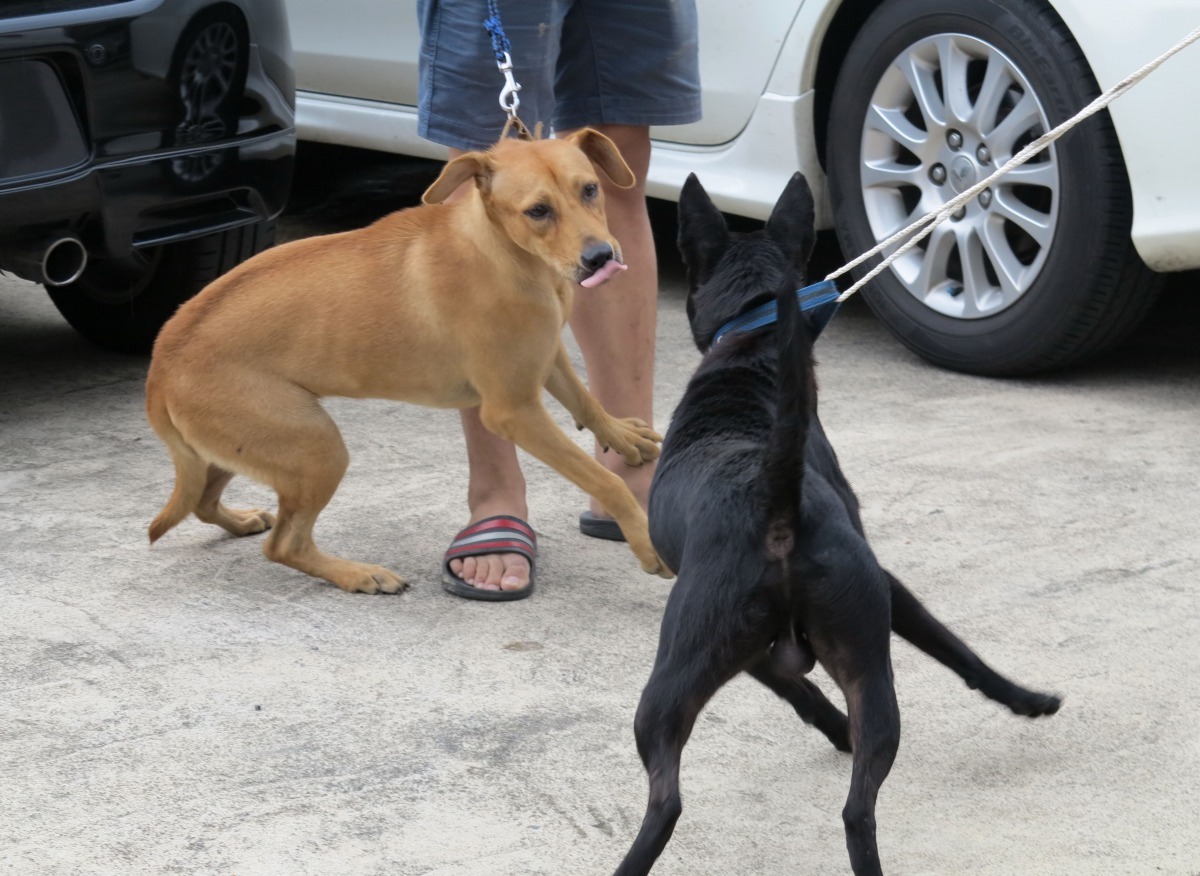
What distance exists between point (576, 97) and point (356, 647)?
1487 millimetres

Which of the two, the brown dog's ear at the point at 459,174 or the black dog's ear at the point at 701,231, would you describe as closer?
the black dog's ear at the point at 701,231

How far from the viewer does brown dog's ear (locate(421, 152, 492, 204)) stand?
3.15 meters

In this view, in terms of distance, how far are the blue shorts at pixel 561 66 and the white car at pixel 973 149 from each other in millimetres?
95

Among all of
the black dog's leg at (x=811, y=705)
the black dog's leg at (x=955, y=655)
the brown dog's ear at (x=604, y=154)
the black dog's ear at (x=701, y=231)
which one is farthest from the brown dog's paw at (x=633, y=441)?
the black dog's leg at (x=955, y=655)

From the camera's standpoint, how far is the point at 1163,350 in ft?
16.1

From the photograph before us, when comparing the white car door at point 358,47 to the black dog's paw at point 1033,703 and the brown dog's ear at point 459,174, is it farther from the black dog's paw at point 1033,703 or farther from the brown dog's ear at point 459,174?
the black dog's paw at point 1033,703

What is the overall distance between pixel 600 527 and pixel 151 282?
204 cm

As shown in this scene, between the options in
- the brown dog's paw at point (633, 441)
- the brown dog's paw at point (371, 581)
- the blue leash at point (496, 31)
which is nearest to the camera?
the blue leash at point (496, 31)

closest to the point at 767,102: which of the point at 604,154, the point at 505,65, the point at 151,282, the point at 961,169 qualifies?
the point at 961,169

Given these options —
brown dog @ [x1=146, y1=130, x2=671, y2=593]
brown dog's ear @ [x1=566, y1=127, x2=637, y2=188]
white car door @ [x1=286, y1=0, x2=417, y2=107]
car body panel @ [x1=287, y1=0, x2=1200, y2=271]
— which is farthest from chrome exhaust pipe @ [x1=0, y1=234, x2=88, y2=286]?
car body panel @ [x1=287, y1=0, x2=1200, y2=271]

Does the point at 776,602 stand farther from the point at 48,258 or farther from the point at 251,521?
the point at 48,258

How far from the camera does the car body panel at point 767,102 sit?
3.94m

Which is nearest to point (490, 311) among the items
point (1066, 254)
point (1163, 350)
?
point (1066, 254)

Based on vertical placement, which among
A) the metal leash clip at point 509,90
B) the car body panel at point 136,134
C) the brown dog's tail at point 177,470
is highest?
the metal leash clip at point 509,90
